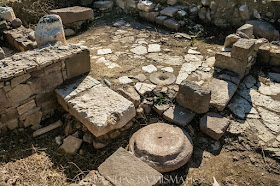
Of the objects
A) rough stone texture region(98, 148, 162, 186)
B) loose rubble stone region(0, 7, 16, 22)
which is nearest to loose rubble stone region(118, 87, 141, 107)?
rough stone texture region(98, 148, 162, 186)

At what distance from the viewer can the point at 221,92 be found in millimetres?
4609

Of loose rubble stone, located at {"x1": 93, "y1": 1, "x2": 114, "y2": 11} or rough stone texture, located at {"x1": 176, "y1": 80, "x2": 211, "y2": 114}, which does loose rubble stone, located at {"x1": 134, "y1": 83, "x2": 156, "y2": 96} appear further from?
loose rubble stone, located at {"x1": 93, "y1": 1, "x2": 114, "y2": 11}

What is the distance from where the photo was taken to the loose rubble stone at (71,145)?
3892mm

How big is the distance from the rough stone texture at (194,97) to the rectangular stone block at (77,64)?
188 cm

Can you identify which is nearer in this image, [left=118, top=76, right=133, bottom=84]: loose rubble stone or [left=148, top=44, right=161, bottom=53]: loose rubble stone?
[left=118, top=76, right=133, bottom=84]: loose rubble stone

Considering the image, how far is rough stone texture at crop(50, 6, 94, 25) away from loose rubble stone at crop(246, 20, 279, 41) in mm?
4732

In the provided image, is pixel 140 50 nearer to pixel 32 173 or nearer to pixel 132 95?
pixel 132 95

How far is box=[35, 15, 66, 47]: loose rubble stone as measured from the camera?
4523 mm

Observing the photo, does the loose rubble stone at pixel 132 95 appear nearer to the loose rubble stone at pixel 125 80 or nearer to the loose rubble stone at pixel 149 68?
the loose rubble stone at pixel 125 80

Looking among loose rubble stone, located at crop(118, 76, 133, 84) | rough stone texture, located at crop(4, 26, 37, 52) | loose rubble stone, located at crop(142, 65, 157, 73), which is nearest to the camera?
loose rubble stone, located at crop(118, 76, 133, 84)

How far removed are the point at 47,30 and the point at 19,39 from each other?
1.66 meters

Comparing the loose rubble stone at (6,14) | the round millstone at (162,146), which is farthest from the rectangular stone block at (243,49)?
the loose rubble stone at (6,14)

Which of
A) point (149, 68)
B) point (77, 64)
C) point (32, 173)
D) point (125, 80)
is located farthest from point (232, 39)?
point (32, 173)

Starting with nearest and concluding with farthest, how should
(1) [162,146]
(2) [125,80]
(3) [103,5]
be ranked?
(1) [162,146]
(2) [125,80]
(3) [103,5]
